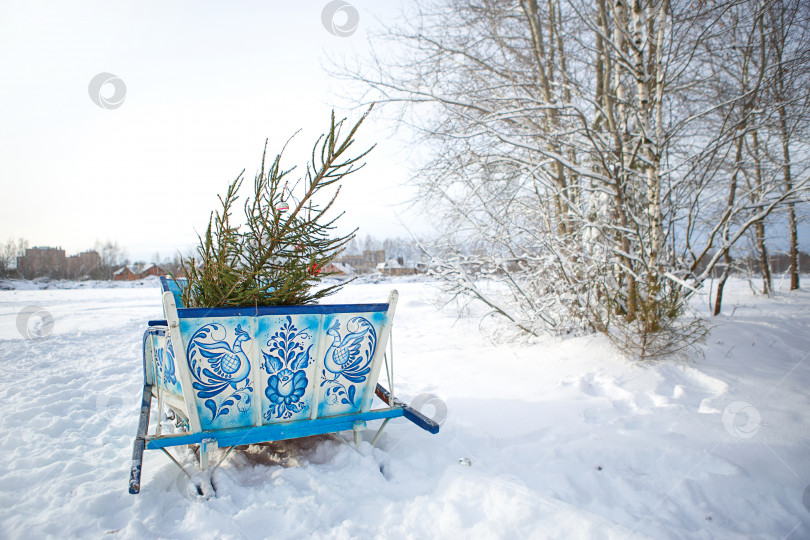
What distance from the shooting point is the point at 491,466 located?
276 centimetres

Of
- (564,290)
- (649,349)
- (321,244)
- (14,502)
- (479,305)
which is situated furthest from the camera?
(479,305)

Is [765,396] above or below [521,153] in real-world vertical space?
below

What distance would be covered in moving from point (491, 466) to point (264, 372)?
1717mm

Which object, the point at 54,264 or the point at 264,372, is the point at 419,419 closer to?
the point at 264,372

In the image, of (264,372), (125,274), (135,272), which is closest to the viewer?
(264,372)

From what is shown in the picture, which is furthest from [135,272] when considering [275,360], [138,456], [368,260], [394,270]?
[275,360]

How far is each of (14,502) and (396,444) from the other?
235 cm

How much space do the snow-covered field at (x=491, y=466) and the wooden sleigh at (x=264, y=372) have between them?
0.30 m

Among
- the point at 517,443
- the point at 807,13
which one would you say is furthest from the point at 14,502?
the point at 807,13

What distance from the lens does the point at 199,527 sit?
202 centimetres

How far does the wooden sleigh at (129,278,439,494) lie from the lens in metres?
2.30

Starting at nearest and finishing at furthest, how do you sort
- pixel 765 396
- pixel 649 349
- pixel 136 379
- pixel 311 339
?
1. pixel 311 339
2. pixel 765 396
3. pixel 649 349
4. pixel 136 379

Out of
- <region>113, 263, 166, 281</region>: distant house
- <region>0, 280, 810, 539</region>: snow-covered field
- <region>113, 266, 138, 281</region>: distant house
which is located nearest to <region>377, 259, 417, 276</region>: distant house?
<region>113, 263, 166, 281</region>: distant house

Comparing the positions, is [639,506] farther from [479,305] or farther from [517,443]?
[479,305]
